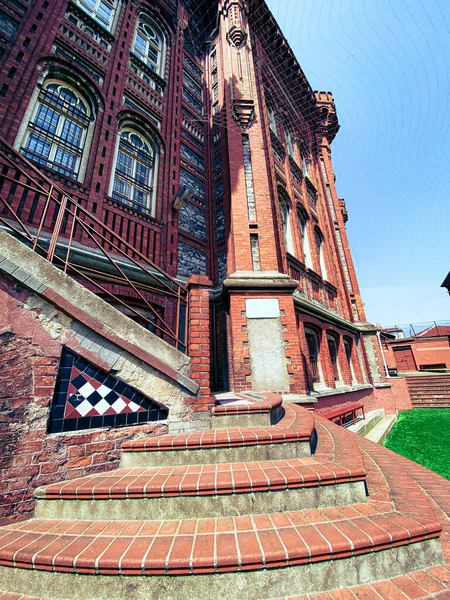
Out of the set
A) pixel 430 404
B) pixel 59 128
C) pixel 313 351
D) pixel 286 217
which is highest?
pixel 286 217

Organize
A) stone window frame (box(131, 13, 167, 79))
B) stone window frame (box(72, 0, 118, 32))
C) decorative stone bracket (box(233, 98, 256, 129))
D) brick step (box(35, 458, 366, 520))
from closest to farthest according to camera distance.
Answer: brick step (box(35, 458, 366, 520)) < stone window frame (box(72, 0, 118, 32)) < decorative stone bracket (box(233, 98, 256, 129)) < stone window frame (box(131, 13, 167, 79))

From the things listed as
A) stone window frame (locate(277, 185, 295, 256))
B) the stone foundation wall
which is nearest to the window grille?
the stone foundation wall

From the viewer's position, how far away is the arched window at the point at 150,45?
8.88 meters

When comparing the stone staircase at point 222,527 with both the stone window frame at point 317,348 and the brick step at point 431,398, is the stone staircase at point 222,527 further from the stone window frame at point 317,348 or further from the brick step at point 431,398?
the brick step at point 431,398

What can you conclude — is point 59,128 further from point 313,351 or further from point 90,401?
point 313,351

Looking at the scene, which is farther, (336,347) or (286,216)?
(286,216)

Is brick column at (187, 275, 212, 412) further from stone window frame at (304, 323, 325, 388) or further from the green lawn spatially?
stone window frame at (304, 323, 325, 388)

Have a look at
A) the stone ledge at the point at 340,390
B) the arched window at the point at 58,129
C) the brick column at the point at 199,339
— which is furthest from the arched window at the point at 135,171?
the stone ledge at the point at 340,390

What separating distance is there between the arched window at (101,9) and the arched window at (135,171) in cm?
393

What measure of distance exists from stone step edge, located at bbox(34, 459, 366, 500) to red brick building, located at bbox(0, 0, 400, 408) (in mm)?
1097

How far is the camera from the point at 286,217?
35.2ft

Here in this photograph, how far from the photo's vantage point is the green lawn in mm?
5074

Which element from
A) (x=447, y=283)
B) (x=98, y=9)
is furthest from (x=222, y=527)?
(x=447, y=283)

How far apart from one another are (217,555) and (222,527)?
29 centimetres
